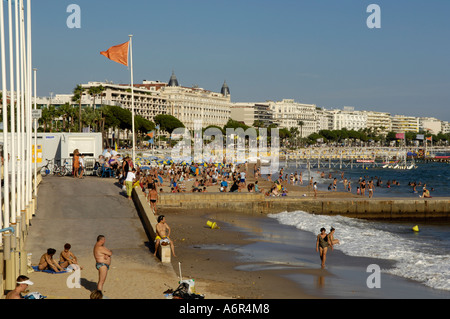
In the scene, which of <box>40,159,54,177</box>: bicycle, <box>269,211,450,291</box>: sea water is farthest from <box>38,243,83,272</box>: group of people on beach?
<box>40,159,54,177</box>: bicycle

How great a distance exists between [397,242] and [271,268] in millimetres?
8039

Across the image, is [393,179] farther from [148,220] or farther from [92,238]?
[92,238]

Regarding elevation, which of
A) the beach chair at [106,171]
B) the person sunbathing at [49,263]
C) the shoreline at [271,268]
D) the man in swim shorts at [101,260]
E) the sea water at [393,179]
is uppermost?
the beach chair at [106,171]

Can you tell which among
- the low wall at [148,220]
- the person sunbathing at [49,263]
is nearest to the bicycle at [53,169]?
the low wall at [148,220]

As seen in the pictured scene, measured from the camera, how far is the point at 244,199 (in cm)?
3084

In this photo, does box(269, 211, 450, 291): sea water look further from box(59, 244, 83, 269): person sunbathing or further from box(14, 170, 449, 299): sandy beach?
box(59, 244, 83, 269): person sunbathing

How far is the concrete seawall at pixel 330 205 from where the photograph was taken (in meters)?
30.3

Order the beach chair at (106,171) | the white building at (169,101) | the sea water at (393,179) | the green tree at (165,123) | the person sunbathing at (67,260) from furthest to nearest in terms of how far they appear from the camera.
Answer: the white building at (169,101), the green tree at (165,123), the sea water at (393,179), the beach chair at (106,171), the person sunbathing at (67,260)

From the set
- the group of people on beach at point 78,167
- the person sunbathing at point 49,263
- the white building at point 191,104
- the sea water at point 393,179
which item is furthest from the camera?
the white building at point 191,104

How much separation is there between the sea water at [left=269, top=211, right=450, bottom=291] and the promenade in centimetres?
741

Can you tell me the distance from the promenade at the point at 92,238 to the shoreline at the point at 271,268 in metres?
1.28

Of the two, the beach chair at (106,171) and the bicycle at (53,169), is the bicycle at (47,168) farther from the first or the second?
the beach chair at (106,171)

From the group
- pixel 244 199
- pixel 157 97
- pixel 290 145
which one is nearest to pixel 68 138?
pixel 244 199
